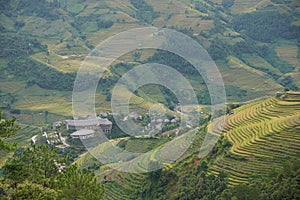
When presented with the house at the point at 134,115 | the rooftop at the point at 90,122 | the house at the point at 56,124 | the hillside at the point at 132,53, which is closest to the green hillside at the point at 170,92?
the hillside at the point at 132,53

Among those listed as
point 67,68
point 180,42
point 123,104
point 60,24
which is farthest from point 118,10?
point 123,104

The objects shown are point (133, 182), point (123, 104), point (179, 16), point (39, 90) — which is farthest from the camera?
point (179, 16)

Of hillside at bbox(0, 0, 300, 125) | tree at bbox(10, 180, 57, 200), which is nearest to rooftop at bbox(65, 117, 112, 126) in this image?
hillside at bbox(0, 0, 300, 125)

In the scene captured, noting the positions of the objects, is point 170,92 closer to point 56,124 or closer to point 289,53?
point 56,124

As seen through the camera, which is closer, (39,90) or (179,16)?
(39,90)

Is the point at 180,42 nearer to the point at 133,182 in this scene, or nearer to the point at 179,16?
the point at 179,16

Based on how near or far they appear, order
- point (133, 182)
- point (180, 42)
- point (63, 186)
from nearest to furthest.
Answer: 1. point (63, 186)
2. point (133, 182)
3. point (180, 42)
